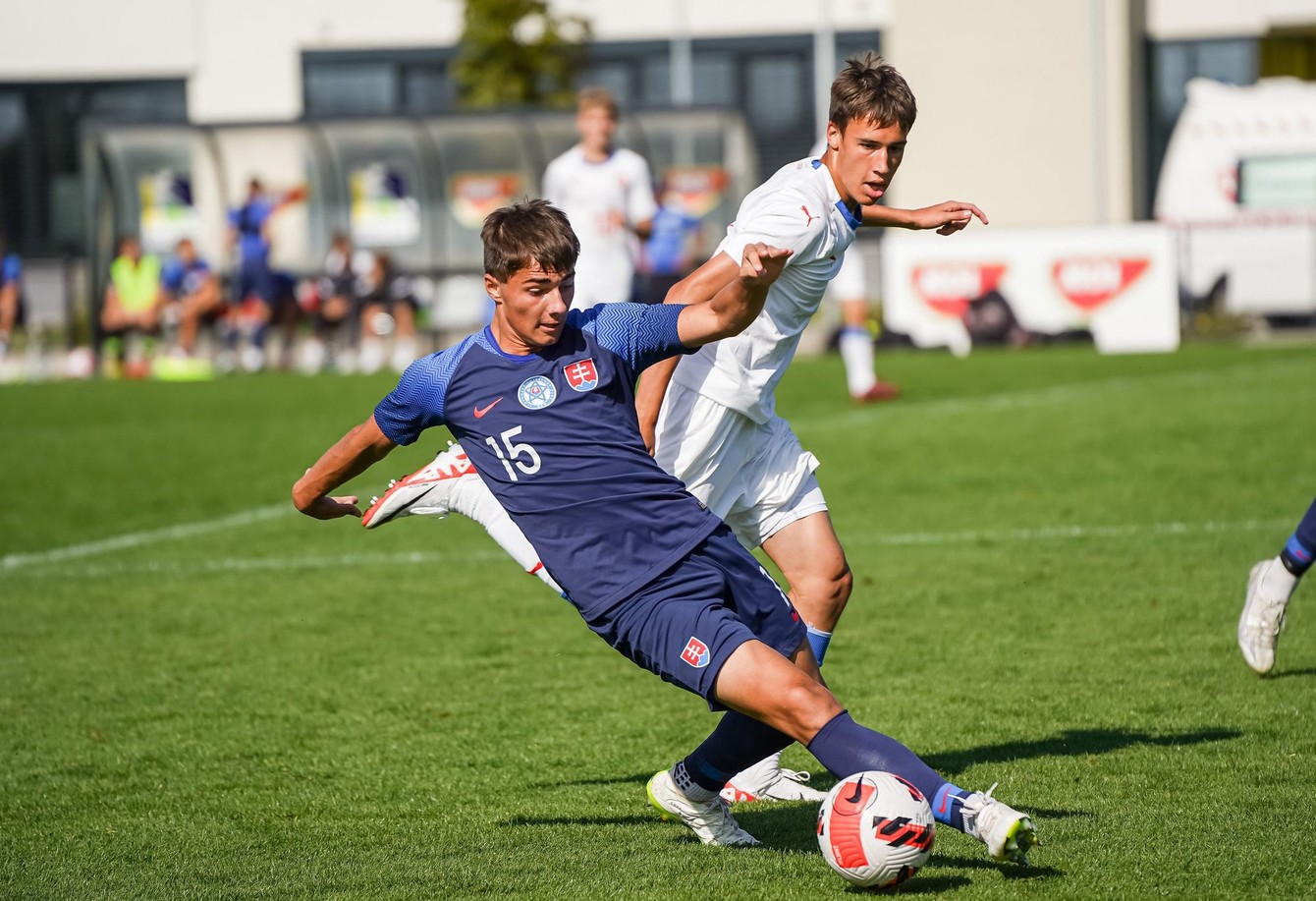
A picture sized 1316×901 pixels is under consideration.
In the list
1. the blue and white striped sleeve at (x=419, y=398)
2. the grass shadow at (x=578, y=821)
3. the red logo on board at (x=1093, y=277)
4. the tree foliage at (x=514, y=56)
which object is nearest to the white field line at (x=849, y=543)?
the grass shadow at (x=578, y=821)

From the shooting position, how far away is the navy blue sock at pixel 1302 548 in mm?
6340

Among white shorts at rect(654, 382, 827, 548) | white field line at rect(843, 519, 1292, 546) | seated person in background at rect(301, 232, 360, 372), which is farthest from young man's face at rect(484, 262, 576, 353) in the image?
seated person in background at rect(301, 232, 360, 372)

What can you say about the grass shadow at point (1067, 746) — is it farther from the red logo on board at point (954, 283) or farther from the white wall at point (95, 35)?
the white wall at point (95, 35)

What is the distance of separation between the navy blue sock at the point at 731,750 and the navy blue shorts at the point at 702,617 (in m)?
0.27

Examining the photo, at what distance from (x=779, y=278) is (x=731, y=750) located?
140cm

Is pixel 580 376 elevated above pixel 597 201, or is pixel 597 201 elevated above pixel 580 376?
pixel 597 201

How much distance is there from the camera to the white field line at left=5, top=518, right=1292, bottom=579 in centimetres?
966

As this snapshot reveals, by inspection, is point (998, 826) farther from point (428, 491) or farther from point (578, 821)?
point (428, 491)

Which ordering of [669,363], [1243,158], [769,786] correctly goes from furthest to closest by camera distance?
[1243,158] < [769,786] < [669,363]

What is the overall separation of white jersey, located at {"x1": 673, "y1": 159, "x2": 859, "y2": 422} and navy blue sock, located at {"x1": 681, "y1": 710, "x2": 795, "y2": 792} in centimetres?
109

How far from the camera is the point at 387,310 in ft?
84.1

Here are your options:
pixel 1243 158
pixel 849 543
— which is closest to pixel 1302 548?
pixel 849 543

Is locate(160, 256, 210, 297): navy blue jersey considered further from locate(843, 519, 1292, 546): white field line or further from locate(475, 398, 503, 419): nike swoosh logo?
locate(475, 398, 503, 419): nike swoosh logo

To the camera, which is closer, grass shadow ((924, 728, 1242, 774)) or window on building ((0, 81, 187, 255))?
grass shadow ((924, 728, 1242, 774))
